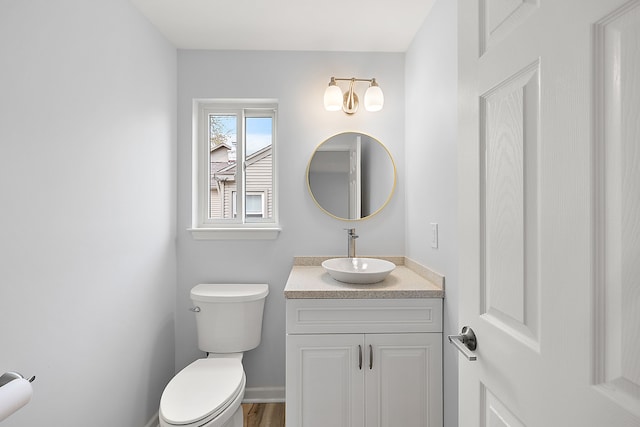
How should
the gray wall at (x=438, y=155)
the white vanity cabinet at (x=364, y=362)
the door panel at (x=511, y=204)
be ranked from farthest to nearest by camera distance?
the white vanity cabinet at (x=364, y=362) → the gray wall at (x=438, y=155) → the door panel at (x=511, y=204)

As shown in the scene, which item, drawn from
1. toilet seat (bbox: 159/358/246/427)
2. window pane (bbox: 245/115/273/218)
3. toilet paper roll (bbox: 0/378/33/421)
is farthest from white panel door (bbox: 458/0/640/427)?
window pane (bbox: 245/115/273/218)

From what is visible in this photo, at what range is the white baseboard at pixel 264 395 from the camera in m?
2.20

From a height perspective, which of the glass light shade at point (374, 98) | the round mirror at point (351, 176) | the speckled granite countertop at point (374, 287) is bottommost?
the speckled granite countertop at point (374, 287)

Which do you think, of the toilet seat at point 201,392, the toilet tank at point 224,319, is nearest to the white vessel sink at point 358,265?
the toilet tank at point 224,319

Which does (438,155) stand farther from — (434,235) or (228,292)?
(228,292)

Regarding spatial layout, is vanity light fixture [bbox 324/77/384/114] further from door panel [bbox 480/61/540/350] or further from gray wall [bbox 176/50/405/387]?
door panel [bbox 480/61/540/350]

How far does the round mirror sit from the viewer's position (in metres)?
2.21

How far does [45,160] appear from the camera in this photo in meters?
1.17

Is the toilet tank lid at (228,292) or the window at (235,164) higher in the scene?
the window at (235,164)

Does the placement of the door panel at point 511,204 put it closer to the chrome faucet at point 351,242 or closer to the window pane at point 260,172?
the chrome faucet at point 351,242

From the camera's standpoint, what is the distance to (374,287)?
1.66 metres

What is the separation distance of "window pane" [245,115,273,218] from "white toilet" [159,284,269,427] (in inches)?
21.5

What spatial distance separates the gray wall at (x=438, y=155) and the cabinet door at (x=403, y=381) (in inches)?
2.3

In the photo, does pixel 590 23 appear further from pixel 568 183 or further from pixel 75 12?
pixel 75 12
